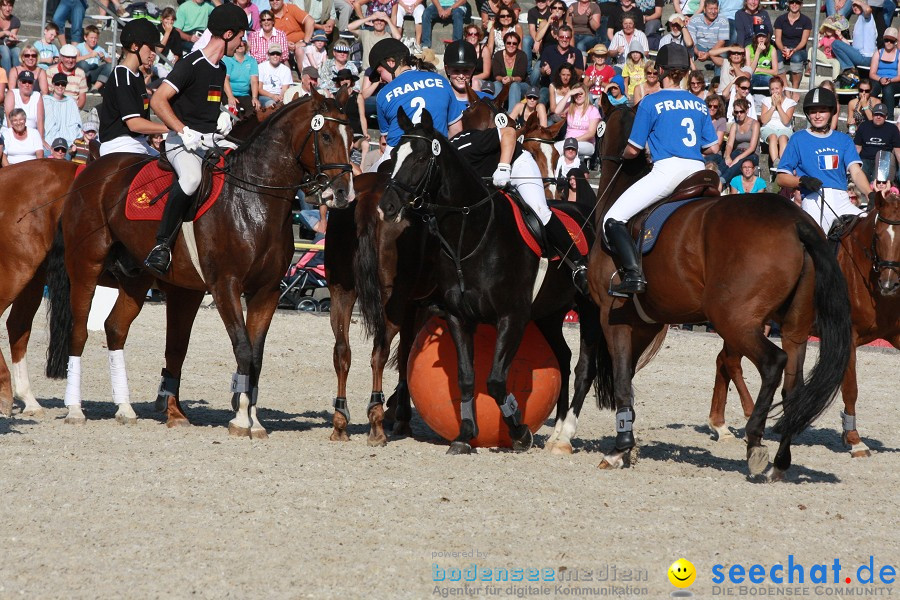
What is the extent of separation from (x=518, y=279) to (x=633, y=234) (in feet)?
3.24

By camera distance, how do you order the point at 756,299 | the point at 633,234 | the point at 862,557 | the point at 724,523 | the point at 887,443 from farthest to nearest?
the point at 887,443
the point at 633,234
the point at 756,299
the point at 724,523
the point at 862,557

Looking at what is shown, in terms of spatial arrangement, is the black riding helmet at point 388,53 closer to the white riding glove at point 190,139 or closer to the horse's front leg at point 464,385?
the white riding glove at point 190,139

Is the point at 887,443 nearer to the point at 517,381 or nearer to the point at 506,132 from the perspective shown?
the point at 517,381

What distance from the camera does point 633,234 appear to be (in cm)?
903

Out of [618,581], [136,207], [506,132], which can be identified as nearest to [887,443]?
[506,132]

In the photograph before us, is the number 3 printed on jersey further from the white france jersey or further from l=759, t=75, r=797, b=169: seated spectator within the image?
l=759, t=75, r=797, b=169: seated spectator

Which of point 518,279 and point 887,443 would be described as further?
point 887,443

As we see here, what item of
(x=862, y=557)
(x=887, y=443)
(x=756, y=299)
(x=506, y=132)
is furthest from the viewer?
(x=887, y=443)

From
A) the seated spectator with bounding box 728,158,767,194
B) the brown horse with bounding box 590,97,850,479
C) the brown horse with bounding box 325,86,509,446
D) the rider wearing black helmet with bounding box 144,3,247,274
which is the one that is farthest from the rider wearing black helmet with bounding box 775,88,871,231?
the seated spectator with bounding box 728,158,767,194

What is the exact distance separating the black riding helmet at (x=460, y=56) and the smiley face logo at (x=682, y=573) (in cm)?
665

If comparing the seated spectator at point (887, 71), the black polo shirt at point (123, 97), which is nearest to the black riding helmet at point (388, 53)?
the black polo shirt at point (123, 97)

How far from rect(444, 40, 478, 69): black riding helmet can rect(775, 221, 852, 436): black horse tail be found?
4.44 meters

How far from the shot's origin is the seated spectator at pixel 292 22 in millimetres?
21891

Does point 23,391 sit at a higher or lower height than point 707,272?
lower
